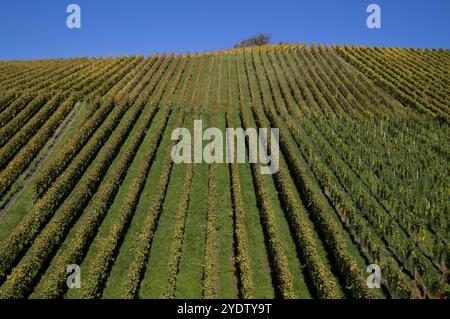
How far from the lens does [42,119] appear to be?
38688mm

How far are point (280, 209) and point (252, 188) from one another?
3498 millimetres

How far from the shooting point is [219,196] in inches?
1141

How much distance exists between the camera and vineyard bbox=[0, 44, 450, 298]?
2077 centimetres

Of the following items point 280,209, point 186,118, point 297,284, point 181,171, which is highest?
point 186,118

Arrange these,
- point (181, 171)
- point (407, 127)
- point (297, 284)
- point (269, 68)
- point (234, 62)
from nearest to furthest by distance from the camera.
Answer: point (297, 284)
point (181, 171)
point (407, 127)
point (269, 68)
point (234, 62)

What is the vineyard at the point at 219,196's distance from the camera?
20766mm

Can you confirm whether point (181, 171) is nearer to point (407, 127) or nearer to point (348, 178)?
point (348, 178)

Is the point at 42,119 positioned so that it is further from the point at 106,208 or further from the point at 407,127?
the point at 407,127

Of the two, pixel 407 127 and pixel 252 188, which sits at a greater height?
pixel 407 127

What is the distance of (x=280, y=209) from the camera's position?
1091 inches

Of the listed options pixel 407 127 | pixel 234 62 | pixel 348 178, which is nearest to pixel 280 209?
pixel 348 178

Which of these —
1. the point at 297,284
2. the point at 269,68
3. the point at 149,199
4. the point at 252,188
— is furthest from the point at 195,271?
the point at 269,68

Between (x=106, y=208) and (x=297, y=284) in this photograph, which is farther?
(x=106, y=208)
